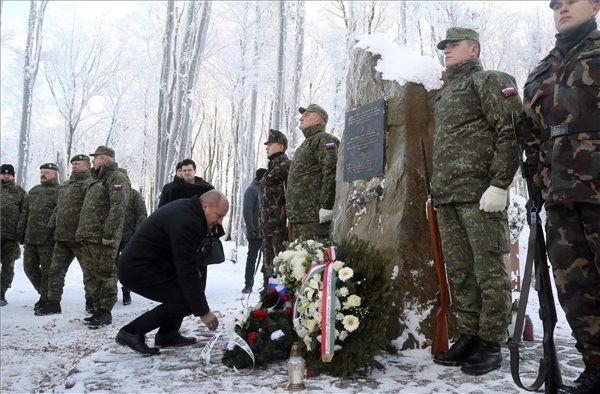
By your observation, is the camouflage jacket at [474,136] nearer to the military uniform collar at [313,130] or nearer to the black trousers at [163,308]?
the military uniform collar at [313,130]

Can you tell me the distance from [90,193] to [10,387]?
9.46 feet

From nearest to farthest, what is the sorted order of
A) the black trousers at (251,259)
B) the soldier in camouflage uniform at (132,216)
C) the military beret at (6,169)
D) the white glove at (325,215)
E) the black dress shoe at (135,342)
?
the black dress shoe at (135,342), the white glove at (325,215), the soldier in camouflage uniform at (132,216), the military beret at (6,169), the black trousers at (251,259)

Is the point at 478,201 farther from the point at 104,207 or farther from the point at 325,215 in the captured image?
the point at 104,207

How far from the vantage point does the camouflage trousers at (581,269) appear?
231cm

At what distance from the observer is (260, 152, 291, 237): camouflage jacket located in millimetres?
5496

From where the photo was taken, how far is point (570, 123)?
238cm

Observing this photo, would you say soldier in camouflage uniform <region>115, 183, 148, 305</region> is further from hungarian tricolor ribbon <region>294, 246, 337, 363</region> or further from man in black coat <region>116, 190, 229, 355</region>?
hungarian tricolor ribbon <region>294, 246, 337, 363</region>

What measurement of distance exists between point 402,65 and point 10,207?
21.6ft

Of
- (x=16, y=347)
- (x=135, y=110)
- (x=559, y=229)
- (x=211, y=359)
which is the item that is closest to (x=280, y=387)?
(x=211, y=359)

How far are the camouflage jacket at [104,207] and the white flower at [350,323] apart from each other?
386 cm

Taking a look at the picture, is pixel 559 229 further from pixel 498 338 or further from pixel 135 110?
pixel 135 110

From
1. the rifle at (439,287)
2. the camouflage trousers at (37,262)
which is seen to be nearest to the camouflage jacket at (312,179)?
the rifle at (439,287)

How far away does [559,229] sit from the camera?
2.44m

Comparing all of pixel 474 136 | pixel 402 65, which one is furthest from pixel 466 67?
pixel 402 65
